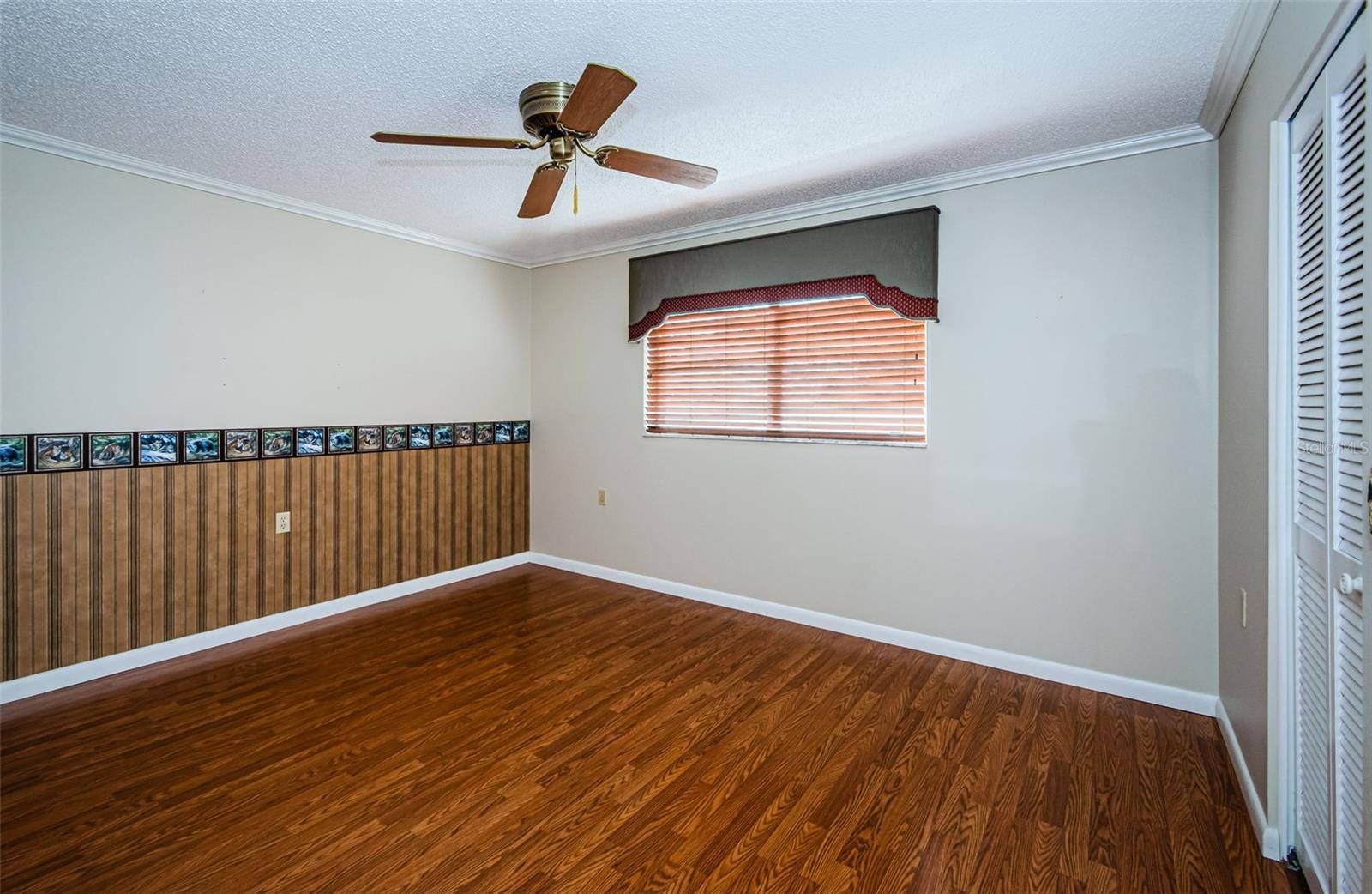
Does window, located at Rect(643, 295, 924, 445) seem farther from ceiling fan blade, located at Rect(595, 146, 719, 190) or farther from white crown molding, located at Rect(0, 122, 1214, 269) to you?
ceiling fan blade, located at Rect(595, 146, 719, 190)

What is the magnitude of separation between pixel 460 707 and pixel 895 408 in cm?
256

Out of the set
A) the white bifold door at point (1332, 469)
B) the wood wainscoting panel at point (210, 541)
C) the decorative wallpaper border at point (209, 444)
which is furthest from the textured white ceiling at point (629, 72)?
the wood wainscoting panel at point (210, 541)

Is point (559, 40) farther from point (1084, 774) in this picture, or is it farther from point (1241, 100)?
point (1084, 774)

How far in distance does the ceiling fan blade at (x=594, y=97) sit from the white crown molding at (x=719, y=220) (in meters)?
1.88

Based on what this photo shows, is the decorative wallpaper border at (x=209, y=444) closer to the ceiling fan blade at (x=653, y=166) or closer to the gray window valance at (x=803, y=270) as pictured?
the gray window valance at (x=803, y=270)

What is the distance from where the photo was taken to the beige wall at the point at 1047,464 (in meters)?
2.67

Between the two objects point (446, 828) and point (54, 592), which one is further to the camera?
point (54, 592)

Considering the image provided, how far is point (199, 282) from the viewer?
3295 millimetres

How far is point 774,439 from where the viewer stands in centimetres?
385

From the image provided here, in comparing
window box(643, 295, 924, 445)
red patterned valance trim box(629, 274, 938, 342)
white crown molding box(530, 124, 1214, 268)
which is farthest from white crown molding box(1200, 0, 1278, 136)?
window box(643, 295, 924, 445)

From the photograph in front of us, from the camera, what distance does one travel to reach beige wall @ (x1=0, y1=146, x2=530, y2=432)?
9.19 ft

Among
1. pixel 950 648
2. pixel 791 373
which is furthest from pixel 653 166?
pixel 950 648

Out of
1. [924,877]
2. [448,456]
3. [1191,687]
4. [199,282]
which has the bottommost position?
[924,877]

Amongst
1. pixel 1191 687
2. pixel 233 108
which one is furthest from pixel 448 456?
pixel 1191 687
